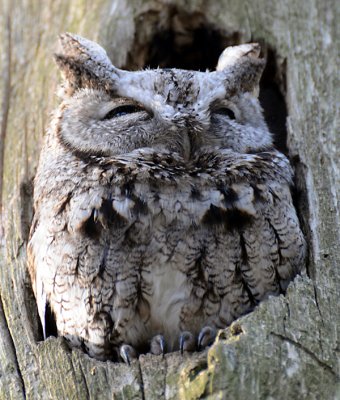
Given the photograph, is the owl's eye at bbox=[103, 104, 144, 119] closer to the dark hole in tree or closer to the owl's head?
the owl's head

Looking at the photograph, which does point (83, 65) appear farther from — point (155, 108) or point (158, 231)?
point (158, 231)

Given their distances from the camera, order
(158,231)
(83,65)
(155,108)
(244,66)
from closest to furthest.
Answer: (158,231) < (155,108) < (83,65) < (244,66)

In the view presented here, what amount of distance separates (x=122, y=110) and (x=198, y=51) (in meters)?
0.83

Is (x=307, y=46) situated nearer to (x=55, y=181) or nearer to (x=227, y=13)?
Answer: (x=227, y=13)

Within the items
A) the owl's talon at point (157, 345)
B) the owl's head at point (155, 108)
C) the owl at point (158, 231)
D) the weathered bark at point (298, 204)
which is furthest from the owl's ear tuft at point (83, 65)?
the owl's talon at point (157, 345)

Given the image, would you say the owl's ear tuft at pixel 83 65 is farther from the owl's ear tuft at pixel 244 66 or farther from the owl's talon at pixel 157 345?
the owl's talon at pixel 157 345

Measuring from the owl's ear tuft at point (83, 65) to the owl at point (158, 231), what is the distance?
0.53 ft

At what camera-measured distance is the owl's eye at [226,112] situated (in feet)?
8.93

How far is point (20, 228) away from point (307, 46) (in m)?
1.38

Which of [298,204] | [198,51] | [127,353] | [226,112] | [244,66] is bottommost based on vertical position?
[127,353]

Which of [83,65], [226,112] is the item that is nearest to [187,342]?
[226,112]

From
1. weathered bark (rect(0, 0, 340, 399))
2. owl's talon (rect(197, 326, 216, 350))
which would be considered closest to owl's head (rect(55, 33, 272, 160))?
weathered bark (rect(0, 0, 340, 399))

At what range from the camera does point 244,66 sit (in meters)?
2.82

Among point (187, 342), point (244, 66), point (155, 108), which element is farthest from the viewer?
point (244, 66)
